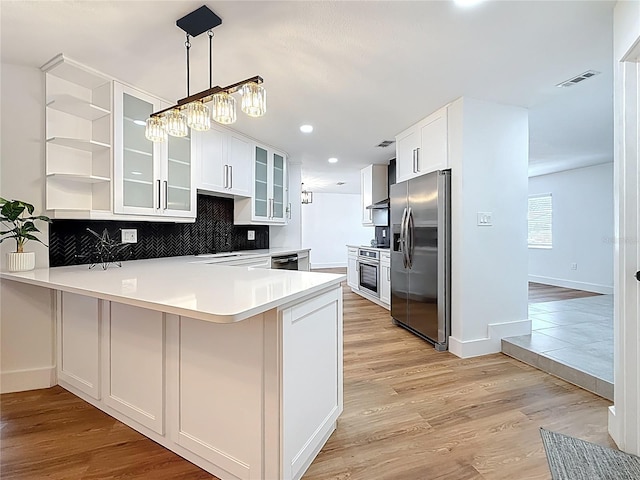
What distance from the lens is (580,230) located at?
589cm

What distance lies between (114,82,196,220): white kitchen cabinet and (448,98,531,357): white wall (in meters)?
2.60

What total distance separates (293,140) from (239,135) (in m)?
0.70

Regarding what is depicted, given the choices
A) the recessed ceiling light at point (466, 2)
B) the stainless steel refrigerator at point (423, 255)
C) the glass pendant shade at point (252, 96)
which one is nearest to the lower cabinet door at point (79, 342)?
the glass pendant shade at point (252, 96)

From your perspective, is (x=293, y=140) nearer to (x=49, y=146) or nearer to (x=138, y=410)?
(x=49, y=146)

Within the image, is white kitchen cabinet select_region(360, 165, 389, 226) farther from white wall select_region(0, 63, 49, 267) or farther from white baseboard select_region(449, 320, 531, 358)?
white wall select_region(0, 63, 49, 267)

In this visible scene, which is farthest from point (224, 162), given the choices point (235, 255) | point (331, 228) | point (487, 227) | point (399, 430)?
point (331, 228)

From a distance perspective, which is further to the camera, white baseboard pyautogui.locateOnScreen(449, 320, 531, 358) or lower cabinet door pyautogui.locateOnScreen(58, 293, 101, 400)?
white baseboard pyautogui.locateOnScreen(449, 320, 531, 358)

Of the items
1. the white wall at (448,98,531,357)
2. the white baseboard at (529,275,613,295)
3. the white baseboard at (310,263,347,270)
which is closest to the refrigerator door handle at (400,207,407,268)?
the white wall at (448,98,531,357)

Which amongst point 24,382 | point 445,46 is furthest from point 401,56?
point 24,382

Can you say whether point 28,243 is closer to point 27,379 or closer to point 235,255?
point 27,379

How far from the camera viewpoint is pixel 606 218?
551 centimetres

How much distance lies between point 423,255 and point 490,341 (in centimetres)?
100

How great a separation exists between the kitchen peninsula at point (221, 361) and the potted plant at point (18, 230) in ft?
0.43

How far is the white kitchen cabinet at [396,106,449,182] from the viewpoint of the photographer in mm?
3156
